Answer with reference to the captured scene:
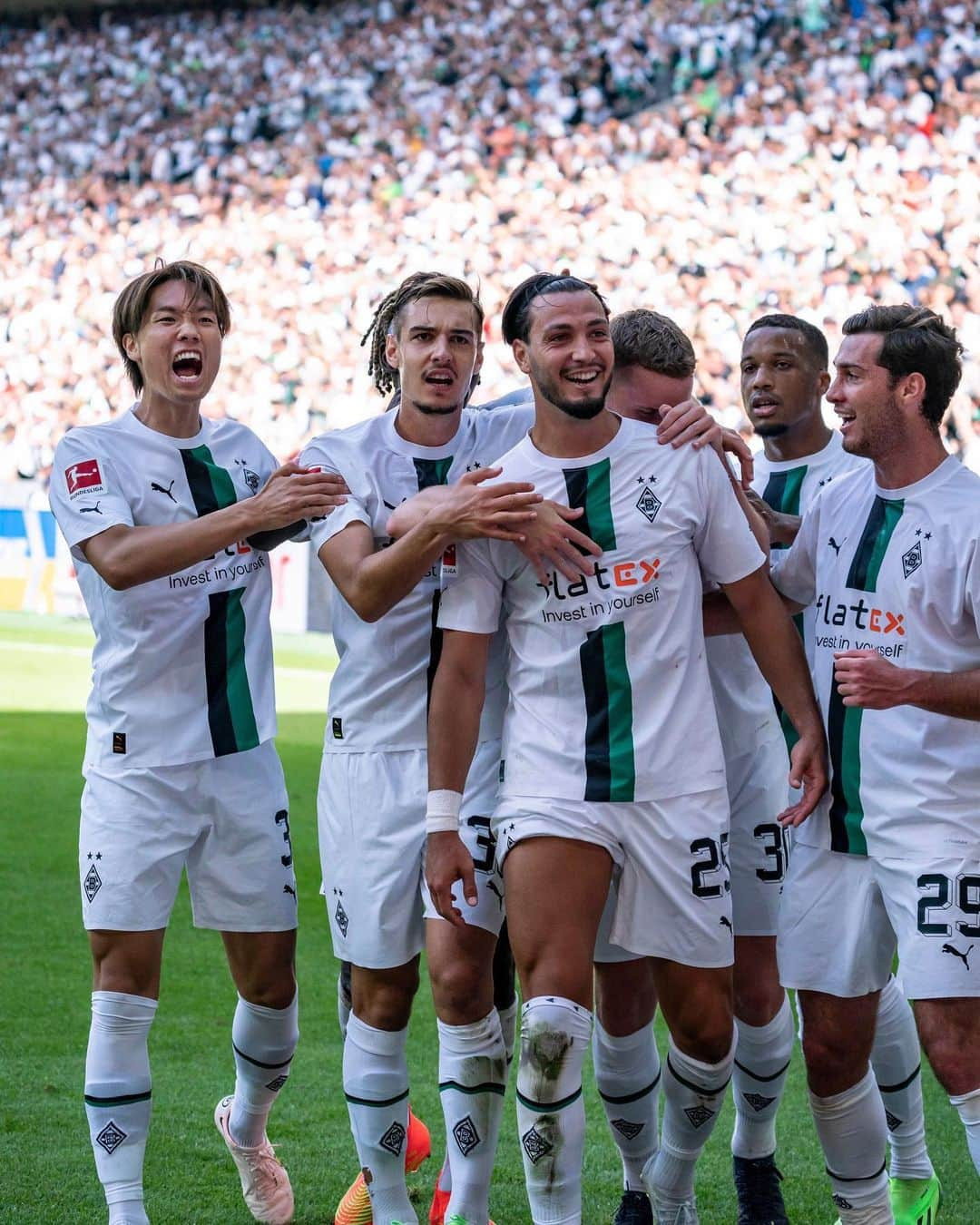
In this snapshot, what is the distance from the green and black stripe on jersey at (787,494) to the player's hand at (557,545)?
4.17ft

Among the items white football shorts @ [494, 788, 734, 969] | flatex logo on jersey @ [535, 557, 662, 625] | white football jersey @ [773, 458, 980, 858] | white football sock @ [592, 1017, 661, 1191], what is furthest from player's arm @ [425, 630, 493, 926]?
white football jersey @ [773, 458, 980, 858]

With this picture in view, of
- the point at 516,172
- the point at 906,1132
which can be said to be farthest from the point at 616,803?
the point at 516,172

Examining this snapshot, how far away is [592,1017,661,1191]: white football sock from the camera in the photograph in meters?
4.35

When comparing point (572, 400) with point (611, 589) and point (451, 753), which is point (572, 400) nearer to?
point (611, 589)

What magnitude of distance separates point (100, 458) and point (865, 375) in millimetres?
1961

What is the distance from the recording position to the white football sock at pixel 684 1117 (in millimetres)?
4004

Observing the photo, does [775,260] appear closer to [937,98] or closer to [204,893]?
[937,98]

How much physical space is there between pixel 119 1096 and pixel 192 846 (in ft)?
2.16

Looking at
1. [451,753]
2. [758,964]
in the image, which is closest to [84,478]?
[451,753]

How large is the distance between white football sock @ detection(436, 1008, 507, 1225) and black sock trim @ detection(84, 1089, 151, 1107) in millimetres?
787

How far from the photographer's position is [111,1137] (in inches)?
160

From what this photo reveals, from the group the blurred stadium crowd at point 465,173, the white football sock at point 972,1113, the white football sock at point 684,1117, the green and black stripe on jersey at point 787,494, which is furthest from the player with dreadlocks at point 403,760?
the blurred stadium crowd at point 465,173

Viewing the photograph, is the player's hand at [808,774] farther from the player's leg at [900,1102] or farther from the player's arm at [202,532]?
the player's arm at [202,532]

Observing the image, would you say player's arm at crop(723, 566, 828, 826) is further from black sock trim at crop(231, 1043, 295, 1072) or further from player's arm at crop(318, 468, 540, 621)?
black sock trim at crop(231, 1043, 295, 1072)
